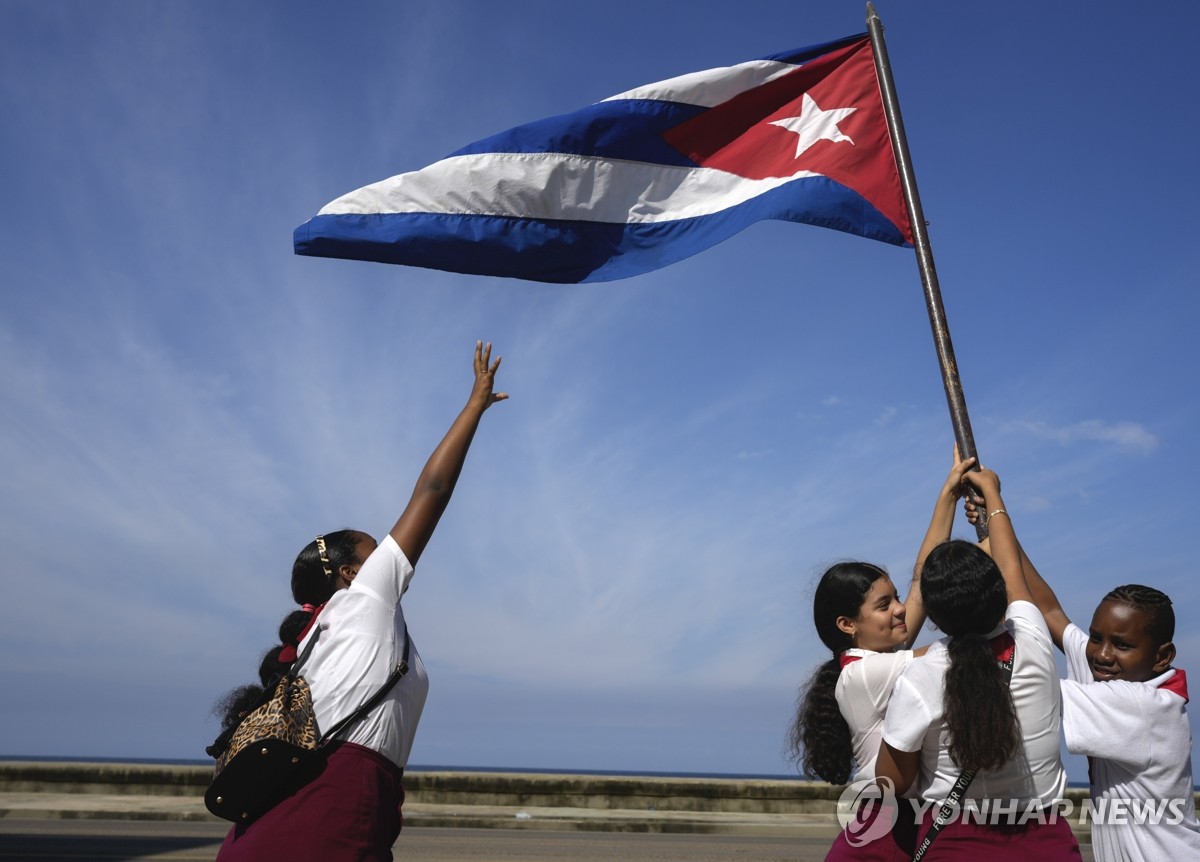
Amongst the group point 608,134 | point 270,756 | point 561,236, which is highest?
point 608,134

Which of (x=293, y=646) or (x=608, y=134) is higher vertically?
(x=608, y=134)

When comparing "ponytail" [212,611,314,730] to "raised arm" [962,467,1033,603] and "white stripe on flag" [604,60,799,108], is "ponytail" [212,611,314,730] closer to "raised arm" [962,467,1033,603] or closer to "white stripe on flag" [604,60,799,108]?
"raised arm" [962,467,1033,603]

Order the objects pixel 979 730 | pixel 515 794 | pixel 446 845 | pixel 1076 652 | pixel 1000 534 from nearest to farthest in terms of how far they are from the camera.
Result: pixel 979 730, pixel 1000 534, pixel 1076 652, pixel 446 845, pixel 515 794

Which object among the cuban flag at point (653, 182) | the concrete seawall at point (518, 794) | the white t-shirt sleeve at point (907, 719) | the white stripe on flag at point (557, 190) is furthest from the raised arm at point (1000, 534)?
the concrete seawall at point (518, 794)

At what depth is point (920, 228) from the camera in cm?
448

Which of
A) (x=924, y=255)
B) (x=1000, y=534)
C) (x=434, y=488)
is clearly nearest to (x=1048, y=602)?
(x=1000, y=534)

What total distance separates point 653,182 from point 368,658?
12.5ft

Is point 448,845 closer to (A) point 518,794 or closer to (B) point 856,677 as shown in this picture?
(A) point 518,794

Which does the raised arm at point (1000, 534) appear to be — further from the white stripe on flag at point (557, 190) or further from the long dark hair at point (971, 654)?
the white stripe on flag at point (557, 190)

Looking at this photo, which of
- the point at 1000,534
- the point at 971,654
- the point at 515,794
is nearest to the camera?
the point at 971,654

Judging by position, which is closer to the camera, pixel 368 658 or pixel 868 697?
pixel 368 658

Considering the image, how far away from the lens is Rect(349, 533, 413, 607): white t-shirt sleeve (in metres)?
2.80

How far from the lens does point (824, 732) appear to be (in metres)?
3.17

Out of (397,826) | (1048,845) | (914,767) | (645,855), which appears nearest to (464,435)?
(397,826)
